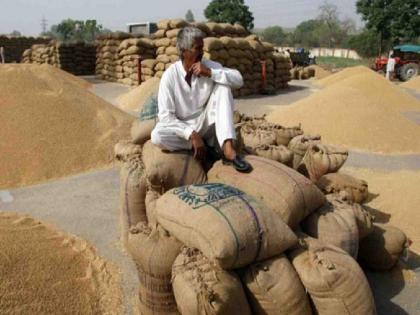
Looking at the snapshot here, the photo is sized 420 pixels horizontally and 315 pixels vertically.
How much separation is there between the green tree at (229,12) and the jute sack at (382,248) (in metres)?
38.2

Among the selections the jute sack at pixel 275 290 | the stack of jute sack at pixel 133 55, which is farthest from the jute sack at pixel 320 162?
the stack of jute sack at pixel 133 55

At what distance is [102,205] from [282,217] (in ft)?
8.20

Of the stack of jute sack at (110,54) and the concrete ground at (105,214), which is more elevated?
the stack of jute sack at (110,54)

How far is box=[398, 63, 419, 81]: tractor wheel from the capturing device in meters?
18.6

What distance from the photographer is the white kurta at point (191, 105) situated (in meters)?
2.84

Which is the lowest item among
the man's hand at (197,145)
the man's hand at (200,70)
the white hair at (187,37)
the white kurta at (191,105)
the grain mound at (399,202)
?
the grain mound at (399,202)

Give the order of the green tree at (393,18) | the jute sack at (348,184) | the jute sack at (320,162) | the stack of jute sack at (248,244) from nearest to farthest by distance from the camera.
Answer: the stack of jute sack at (248,244), the jute sack at (348,184), the jute sack at (320,162), the green tree at (393,18)

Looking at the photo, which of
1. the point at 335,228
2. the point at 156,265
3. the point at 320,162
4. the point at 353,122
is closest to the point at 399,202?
the point at 320,162

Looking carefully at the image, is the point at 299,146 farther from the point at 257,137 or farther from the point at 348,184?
the point at 348,184

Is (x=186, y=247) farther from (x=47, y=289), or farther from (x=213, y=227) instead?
(x=47, y=289)

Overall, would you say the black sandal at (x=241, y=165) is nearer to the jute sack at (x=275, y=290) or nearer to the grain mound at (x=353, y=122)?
the jute sack at (x=275, y=290)

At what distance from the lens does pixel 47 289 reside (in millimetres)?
2668

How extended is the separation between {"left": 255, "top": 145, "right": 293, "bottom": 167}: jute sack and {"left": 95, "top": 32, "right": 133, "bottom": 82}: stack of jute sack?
13810mm

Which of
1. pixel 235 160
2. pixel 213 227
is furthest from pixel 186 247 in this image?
pixel 235 160
